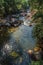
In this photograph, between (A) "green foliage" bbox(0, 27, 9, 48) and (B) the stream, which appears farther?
(A) "green foliage" bbox(0, 27, 9, 48)

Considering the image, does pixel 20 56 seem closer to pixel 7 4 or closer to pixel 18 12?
pixel 7 4

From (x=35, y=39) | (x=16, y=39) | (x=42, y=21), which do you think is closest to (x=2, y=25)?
(x=16, y=39)

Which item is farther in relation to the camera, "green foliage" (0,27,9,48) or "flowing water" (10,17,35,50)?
"green foliage" (0,27,9,48)

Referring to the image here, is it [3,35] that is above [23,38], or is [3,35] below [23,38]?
below

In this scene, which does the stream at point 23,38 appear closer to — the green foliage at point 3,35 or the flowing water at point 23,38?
the flowing water at point 23,38

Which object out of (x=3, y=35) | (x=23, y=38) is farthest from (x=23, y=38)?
(x=3, y=35)

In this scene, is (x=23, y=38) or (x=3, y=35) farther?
(x=3, y=35)

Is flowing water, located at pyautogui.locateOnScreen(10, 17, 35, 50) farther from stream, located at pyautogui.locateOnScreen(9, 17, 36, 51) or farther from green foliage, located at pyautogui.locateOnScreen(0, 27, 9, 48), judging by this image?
green foliage, located at pyautogui.locateOnScreen(0, 27, 9, 48)

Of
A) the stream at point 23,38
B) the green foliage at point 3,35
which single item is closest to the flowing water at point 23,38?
the stream at point 23,38

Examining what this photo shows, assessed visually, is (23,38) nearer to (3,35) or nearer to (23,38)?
(23,38)

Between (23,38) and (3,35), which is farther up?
(23,38)

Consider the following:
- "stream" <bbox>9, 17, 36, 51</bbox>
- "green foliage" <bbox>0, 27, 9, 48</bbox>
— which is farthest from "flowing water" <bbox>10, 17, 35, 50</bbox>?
"green foliage" <bbox>0, 27, 9, 48</bbox>

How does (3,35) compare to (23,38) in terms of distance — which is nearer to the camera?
(23,38)
